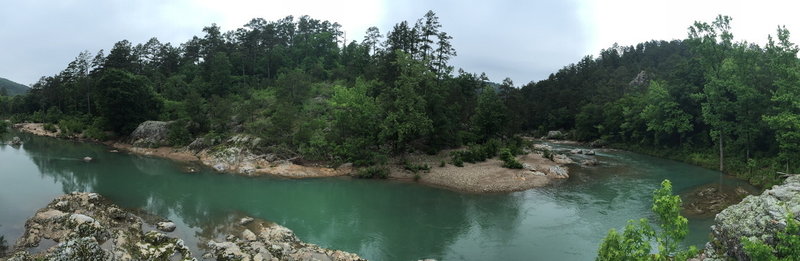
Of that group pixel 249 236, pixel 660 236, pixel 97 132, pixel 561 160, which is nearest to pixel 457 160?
pixel 561 160

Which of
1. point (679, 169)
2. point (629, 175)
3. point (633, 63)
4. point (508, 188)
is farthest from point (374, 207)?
point (633, 63)

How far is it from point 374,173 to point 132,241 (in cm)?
2000

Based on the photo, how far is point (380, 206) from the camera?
27.3m

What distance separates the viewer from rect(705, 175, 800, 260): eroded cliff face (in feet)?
44.2

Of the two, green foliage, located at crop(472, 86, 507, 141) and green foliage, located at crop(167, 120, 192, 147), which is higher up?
green foliage, located at crop(472, 86, 507, 141)

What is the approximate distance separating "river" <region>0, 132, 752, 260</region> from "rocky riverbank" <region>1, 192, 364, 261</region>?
3.59 feet

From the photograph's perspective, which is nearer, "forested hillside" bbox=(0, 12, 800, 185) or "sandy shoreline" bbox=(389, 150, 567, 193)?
"sandy shoreline" bbox=(389, 150, 567, 193)

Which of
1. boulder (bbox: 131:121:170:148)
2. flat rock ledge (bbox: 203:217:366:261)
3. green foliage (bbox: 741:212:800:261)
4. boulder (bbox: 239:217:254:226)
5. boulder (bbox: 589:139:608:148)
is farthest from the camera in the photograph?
boulder (bbox: 589:139:608:148)

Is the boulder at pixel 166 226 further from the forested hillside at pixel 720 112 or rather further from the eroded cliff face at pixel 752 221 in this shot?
the forested hillside at pixel 720 112

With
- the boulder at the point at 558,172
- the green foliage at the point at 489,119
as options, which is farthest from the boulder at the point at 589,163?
the green foliage at the point at 489,119

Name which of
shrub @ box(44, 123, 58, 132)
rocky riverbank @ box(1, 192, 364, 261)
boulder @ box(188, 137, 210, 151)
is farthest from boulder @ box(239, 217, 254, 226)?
shrub @ box(44, 123, 58, 132)

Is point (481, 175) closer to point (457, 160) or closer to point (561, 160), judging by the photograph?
point (457, 160)

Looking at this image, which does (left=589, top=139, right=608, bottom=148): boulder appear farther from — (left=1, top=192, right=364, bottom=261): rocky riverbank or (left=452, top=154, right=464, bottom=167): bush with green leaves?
(left=1, top=192, right=364, bottom=261): rocky riverbank

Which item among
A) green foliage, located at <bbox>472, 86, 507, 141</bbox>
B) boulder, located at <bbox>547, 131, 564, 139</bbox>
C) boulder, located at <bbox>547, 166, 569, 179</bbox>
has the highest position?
green foliage, located at <bbox>472, 86, 507, 141</bbox>
